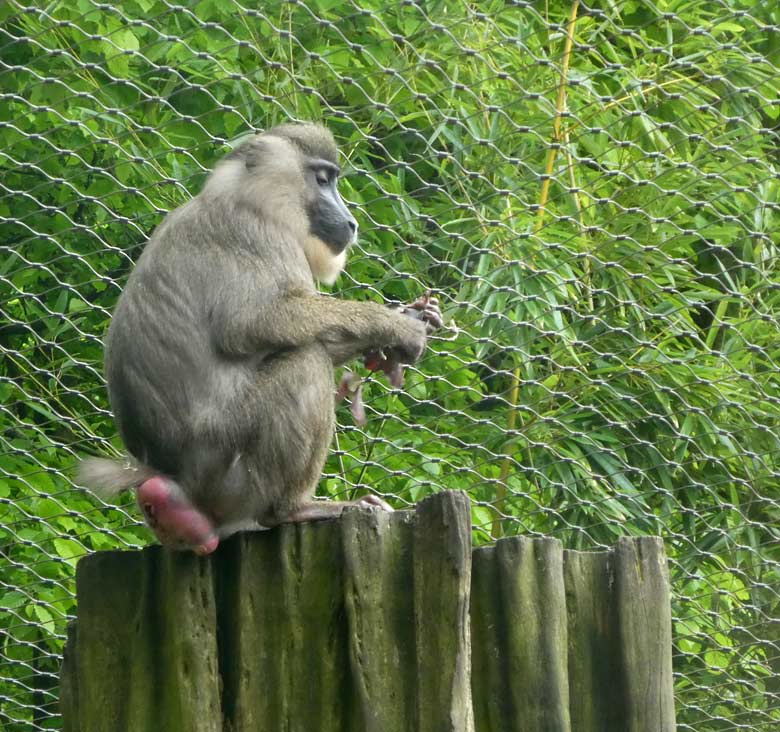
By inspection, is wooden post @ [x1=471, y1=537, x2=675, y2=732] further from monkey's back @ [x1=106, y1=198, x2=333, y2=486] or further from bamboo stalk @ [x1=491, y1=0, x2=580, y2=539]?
bamboo stalk @ [x1=491, y1=0, x2=580, y2=539]

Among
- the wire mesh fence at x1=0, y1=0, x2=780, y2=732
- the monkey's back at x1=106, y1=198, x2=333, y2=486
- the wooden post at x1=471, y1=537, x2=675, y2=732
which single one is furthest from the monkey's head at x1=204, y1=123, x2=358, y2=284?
the wooden post at x1=471, y1=537, x2=675, y2=732

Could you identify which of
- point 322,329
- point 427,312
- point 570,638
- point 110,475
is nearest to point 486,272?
point 427,312

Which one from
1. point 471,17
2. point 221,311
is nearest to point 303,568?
point 221,311

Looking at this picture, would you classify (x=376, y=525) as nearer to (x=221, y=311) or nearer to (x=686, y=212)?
(x=221, y=311)

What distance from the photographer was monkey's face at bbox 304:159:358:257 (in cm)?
368

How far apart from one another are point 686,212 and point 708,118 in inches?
17.9

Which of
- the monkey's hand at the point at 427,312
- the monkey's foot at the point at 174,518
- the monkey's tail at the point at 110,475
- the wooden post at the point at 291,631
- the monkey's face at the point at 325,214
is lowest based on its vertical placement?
the wooden post at the point at 291,631

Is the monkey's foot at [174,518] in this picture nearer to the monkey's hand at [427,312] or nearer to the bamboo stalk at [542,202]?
the monkey's hand at [427,312]

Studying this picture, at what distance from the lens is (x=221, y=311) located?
3.20 meters

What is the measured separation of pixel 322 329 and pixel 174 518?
0.60 m

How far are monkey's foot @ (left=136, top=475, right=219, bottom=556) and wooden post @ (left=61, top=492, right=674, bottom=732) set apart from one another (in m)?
0.03

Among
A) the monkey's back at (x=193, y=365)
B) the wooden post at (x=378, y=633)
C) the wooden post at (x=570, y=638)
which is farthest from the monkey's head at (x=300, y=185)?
the wooden post at (x=570, y=638)

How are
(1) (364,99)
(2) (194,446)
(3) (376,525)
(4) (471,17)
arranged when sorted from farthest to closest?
(1) (364,99)
(4) (471,17)
(2) (194,446)
(3) (376,525)

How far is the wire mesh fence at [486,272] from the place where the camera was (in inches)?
193
